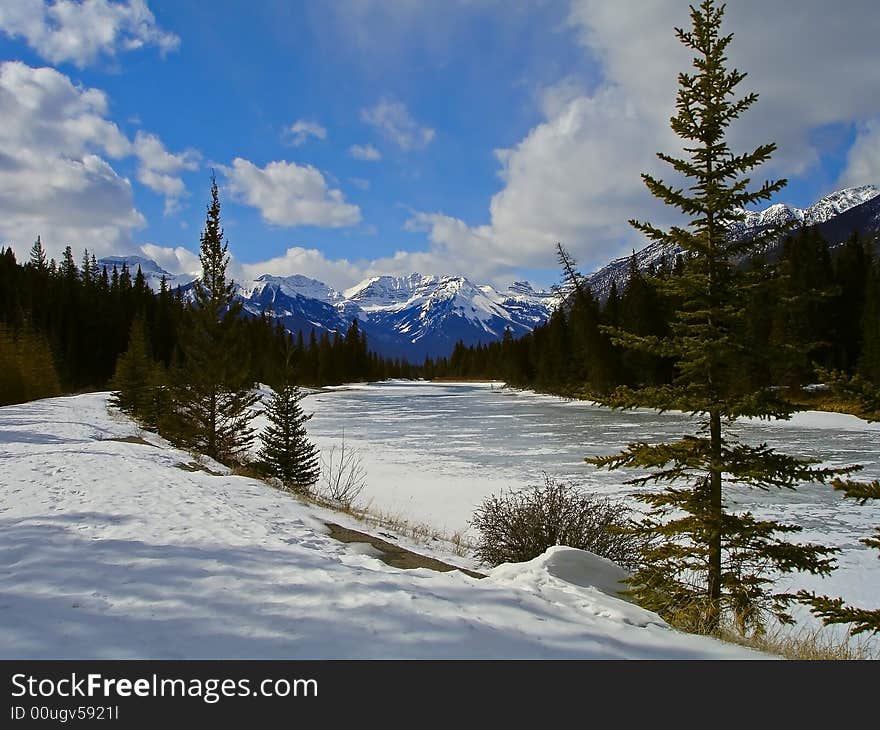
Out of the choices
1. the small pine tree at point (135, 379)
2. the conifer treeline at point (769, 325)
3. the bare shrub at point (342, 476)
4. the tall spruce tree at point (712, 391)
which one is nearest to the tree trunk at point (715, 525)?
the tall spruce tree at point (712, 391)

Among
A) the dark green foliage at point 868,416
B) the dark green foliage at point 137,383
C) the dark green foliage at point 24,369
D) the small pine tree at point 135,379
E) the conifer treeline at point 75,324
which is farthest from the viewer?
the conifer treeline at point 75,324

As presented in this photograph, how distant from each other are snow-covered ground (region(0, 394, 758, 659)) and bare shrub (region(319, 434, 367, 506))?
20.7ft

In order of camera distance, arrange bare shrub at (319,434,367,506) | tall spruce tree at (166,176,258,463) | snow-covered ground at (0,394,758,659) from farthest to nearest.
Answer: tall spruce tree at (166,176,258,463)
bare shrub at (319,434,367,506)
snow-covered ground at (0,394,758,659)

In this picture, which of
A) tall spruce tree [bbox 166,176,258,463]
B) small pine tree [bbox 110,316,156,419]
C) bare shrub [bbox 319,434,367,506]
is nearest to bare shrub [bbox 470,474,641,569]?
bare shrub [bbox 319,434,367,506]

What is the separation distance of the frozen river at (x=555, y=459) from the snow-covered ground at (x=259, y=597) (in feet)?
17.3

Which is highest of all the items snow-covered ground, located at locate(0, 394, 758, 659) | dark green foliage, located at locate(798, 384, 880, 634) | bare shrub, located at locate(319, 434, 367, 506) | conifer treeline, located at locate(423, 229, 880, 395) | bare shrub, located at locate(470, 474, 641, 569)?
conifer treeline, located at locate(423, 229, 880, 395)

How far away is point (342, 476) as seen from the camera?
17.1m

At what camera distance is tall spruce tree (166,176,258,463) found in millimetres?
16188

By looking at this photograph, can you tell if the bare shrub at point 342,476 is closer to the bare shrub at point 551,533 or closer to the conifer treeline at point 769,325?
the bare shrub at point 551,533

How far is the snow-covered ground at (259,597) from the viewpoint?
3.45m

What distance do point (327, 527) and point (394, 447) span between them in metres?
15.0

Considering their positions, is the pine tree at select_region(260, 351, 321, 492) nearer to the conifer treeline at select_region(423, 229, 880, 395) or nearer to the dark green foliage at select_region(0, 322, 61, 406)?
the conifer treeline at select_region(423, 229, 880, 395)

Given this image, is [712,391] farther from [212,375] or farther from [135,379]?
[135,379]
